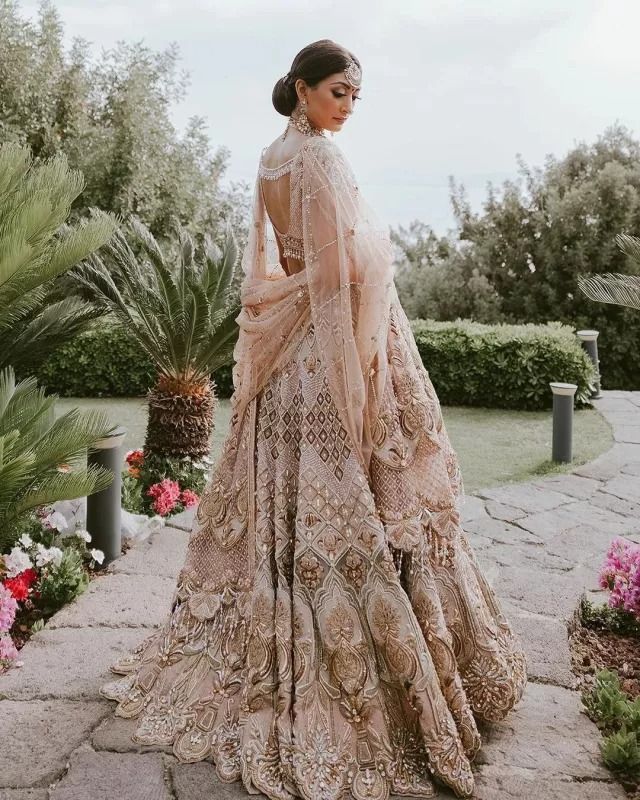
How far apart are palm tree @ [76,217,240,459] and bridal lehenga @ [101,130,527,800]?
3157 millimetres

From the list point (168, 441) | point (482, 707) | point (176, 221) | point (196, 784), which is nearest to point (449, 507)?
point (482, 707)

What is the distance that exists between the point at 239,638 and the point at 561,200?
13259 millimetres

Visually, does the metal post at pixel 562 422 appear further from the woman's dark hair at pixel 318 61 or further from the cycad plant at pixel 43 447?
the woman's dark hair at pixel 318 61

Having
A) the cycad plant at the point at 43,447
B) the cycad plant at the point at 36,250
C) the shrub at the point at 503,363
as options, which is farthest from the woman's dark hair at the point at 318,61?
the shrub at the point at 503,363

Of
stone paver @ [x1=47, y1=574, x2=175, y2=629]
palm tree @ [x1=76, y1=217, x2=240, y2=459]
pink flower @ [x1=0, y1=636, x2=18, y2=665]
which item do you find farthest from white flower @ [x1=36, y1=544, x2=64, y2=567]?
palm tree @ [x1=76, y1=217, x2=240, y2=459]

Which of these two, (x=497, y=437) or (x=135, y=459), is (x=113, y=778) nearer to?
(x=135, y=459)

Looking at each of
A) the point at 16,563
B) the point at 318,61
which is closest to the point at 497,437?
the point at 16,563

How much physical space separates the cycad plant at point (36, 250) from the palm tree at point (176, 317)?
2.62ft

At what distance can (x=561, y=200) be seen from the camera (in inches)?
556

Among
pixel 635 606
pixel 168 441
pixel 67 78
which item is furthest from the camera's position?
pixel 67 78

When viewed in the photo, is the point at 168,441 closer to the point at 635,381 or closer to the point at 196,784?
the point at 196,784

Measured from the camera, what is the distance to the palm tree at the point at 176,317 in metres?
5.68

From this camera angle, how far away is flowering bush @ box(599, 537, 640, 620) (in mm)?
3357

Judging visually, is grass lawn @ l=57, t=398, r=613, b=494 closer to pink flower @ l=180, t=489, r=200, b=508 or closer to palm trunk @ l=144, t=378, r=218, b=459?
palm trunk @ l=144, t=378, r=218, b=459
